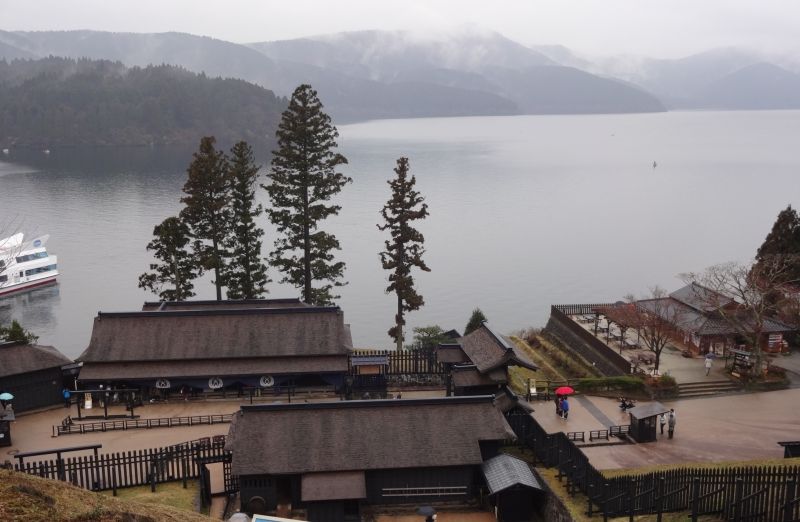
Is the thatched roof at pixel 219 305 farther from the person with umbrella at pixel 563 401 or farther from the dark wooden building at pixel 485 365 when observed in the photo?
the person with umbrella at pixel 563 401

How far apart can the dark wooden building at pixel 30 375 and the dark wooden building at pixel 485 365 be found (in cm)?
1956

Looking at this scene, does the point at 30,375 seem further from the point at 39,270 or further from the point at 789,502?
the point at 39,270

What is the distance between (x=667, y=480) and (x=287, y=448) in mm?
12624

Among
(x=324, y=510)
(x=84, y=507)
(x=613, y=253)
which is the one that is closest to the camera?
(x=84, y=507)

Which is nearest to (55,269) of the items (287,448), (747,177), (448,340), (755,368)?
(448,340)

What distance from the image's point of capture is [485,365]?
3181cm

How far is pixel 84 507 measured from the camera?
1424cm

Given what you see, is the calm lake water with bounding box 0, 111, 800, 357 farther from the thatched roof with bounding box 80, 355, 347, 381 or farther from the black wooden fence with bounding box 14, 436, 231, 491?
the black wooden fence with bounding box 14, 436, 231, 491

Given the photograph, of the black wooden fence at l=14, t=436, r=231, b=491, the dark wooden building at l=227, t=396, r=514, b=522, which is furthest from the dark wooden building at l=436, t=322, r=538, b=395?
the black wooden fence at l=14, t=436, r=231, b=491

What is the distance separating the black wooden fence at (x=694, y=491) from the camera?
18.4 metres

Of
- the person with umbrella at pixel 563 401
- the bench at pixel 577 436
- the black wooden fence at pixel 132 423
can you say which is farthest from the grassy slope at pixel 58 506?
the person with umbrella at pixel 563 401

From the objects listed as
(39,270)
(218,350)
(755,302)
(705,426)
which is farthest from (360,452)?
(39,270)

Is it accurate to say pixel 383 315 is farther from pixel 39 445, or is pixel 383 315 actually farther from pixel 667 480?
pixel 667 480

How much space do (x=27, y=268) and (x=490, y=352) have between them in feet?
217
